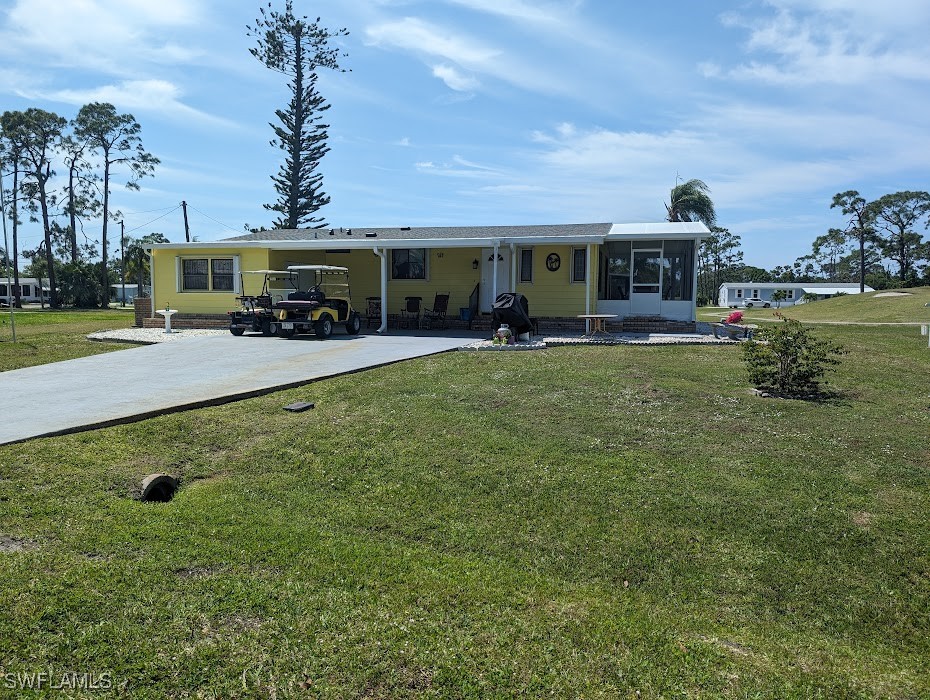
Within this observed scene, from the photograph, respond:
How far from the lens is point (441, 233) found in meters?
18.9

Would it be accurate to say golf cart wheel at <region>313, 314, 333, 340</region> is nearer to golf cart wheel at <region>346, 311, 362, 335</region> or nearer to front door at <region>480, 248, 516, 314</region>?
golf cart wheel at <region>346, 311, 362, 335</region>

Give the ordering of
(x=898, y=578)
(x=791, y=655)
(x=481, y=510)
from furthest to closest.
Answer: (x=481, y=510) → (x=898, y=578) → (x=791, y=655)

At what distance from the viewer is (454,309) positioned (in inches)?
722

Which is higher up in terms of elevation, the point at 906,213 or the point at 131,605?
the point at 906,213

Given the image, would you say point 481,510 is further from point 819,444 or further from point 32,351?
point 32,351

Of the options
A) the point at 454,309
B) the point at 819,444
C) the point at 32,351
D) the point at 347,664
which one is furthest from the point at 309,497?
the point at 454,309

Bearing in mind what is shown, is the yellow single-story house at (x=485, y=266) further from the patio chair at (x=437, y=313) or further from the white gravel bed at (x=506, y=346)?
the white gravel bed at (x=506, y=346)

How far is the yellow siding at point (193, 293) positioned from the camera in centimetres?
1827

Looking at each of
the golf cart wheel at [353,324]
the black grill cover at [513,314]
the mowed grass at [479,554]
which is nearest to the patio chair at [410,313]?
the golf cart wheel at [353,324]

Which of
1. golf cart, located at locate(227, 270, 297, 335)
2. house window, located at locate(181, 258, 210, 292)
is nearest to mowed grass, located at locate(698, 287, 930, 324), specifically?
golf cart, located at locate(227, 270, 297, 335)

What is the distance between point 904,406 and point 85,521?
813cm

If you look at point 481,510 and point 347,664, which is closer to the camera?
point 347,664

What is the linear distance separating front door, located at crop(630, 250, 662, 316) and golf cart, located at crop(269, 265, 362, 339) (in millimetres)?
7204

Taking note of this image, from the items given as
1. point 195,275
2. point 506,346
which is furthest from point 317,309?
point 195,275
